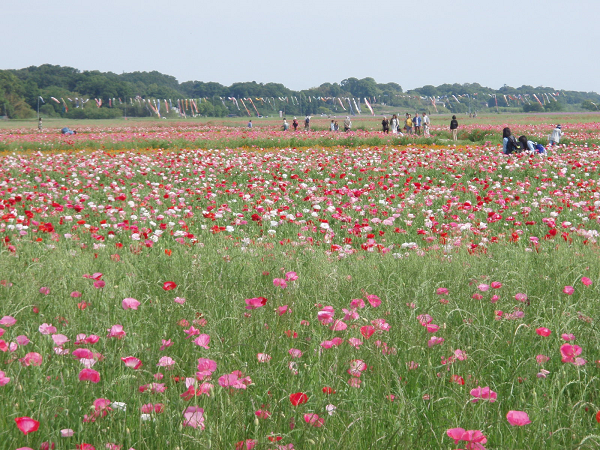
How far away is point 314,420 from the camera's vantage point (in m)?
1.58

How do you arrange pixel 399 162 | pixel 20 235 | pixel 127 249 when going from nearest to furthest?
pixel 127 249 < pixel 20 235 < pixel 399 162

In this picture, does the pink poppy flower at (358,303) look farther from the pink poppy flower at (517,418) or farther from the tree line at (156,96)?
the tree line at (156,96)

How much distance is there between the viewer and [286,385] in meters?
2.07

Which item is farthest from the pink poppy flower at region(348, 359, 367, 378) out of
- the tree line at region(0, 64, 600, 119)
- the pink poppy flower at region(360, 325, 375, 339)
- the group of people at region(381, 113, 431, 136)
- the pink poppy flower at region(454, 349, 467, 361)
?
the tree line at region(0, 64, 600, 119)

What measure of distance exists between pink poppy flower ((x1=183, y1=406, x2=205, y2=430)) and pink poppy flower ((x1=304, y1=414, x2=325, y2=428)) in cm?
32

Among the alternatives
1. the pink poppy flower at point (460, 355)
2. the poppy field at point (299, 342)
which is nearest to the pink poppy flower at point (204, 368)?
the poppy field at point (299, 342)

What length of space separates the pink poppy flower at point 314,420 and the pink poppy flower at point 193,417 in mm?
320

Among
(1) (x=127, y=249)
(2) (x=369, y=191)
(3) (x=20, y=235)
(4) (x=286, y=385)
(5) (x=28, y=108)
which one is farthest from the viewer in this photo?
(5) (x=28, y=108)

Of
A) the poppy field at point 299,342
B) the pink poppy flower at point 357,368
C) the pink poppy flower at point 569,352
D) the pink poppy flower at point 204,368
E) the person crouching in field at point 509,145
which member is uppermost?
the person crouching in field at point 509,145

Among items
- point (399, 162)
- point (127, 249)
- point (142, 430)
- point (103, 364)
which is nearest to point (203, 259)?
point (127, 249)

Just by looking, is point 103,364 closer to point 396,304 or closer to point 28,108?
point 396,304

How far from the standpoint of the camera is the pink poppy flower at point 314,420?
157 centimetres

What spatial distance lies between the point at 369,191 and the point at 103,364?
6.59 m

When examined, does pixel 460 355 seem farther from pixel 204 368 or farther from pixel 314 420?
pixel 204 368
